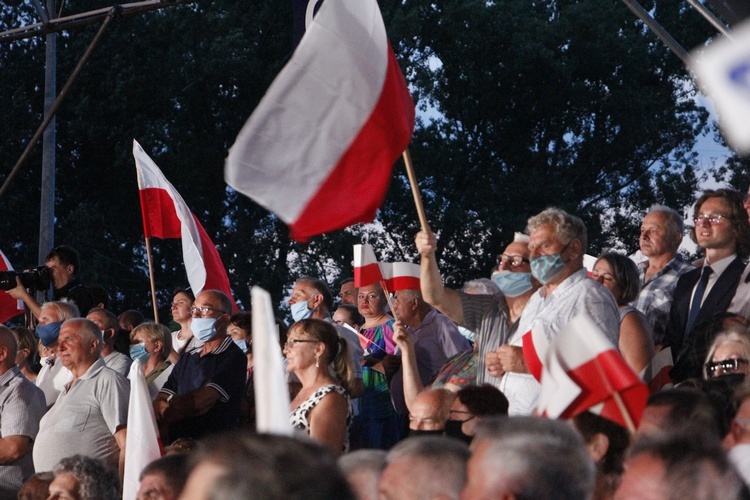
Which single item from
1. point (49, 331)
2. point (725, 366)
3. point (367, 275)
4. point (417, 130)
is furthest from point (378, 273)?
point (417, 130)

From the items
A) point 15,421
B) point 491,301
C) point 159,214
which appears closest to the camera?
point 491,301

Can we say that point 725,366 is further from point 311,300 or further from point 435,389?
point 311,300

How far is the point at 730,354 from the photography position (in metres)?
4.36

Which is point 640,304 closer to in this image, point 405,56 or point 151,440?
point 151,440

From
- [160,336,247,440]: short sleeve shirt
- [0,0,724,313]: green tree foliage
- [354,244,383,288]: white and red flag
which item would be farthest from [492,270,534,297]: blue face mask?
[0,0,724,313]: green tree foliage

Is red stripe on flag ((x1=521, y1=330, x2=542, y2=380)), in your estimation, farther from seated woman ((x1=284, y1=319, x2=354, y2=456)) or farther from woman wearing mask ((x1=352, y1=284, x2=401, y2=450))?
woman wearing mask ((x1=352, y1=284, x2=401, y2=450))

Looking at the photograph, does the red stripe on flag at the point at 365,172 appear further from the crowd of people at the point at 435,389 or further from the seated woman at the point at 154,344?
the seated woman at the point at 154,344

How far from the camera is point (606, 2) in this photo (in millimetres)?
27469

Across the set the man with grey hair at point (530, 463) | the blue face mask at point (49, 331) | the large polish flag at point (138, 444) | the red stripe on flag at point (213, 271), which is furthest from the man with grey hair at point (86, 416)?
the man with grey hair at point (530, 463)

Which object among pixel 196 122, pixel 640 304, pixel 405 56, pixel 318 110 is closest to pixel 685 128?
pixel 405 56

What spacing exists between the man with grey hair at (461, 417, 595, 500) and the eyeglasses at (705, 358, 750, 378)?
Answer: 2002 millimetres

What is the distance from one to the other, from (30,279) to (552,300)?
482 cm

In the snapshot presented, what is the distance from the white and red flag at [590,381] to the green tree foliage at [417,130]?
20277 millimetres

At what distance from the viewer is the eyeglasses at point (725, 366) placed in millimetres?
4324
